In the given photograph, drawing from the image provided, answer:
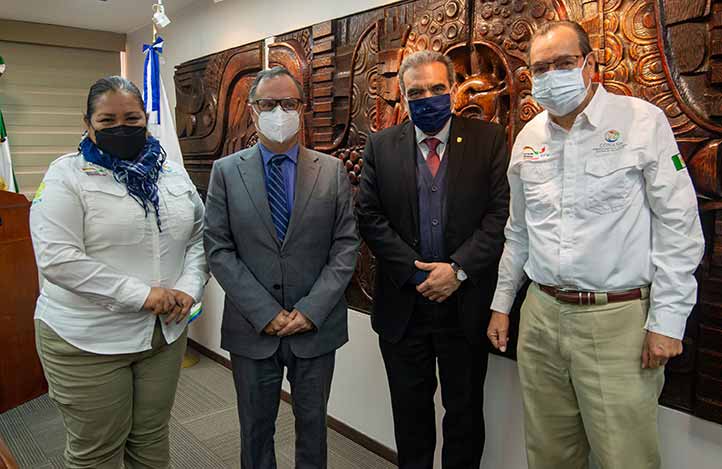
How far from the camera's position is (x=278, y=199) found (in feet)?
5.99

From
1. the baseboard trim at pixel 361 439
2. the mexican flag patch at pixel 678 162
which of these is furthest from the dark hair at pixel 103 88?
the baseboard trim at pixel 361 439

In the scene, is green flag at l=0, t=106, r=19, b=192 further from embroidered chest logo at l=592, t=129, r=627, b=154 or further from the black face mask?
embroidered chest logo at l=592, t=129, r=627, b=154

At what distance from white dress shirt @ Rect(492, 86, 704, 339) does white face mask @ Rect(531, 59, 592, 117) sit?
0.05 metres

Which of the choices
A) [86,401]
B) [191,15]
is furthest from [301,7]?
[86,401]

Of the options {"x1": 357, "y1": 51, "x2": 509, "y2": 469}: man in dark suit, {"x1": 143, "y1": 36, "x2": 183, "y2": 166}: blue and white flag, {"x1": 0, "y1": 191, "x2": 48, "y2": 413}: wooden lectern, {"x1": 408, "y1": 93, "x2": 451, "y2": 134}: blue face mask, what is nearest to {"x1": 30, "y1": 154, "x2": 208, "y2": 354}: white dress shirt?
{"x1": 357, "y1": 51, "x2": 509, "y2": 469}: man in dark suit

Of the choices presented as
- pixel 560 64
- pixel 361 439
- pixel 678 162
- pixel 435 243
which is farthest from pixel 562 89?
pixel 361 439

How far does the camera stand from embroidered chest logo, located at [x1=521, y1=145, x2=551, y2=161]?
1605 millimetres

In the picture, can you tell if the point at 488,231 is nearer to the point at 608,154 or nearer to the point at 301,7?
the point at 608,154

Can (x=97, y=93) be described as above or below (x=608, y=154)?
above

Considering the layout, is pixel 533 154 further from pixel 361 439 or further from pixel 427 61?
pixel 361 439

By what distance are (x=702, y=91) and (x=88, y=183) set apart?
1794 millimetres

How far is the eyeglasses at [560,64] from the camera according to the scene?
1.50 m

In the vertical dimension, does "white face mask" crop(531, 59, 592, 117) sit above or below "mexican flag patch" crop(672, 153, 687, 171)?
above

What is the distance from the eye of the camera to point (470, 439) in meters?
1.96
